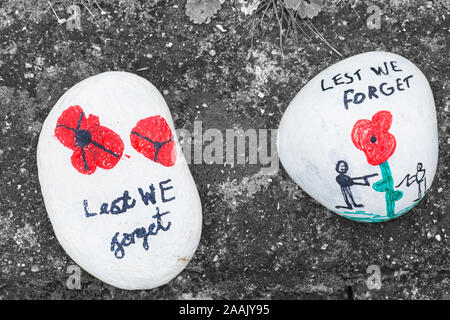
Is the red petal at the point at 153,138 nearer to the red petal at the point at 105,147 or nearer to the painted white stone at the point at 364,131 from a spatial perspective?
the red petal at the point at 105,147

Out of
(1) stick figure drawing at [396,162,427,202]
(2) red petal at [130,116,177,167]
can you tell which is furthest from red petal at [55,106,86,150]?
(1) stick figure drawing at [396,162,427,202]

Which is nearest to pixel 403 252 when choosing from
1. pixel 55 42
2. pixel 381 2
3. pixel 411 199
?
pixel 411 199

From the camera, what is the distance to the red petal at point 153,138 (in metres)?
1.19

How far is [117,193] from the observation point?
119 centimetres

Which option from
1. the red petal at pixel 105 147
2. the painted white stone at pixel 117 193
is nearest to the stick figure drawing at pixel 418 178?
the painted white stone at pixel 117 193

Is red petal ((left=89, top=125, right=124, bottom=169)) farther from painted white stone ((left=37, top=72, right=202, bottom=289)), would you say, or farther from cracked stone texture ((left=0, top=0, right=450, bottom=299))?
cracked stone texture ((left=0, top=0, right=450, bottom=299))

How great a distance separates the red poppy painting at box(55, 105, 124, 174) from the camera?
118 centimetres

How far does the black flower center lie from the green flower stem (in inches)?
28.2

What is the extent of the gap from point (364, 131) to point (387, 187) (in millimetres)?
155

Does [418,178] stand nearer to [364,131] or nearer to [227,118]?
[364,131]

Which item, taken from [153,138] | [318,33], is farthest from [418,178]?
[153,138]

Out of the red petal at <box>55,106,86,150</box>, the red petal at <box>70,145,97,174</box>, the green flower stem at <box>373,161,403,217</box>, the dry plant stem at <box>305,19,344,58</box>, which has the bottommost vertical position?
the green flower stem at <box>373,161,403,217</box>

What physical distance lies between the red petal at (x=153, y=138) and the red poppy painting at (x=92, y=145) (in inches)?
1.8

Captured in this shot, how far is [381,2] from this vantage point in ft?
4.36
